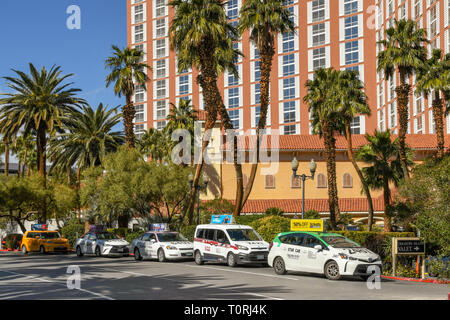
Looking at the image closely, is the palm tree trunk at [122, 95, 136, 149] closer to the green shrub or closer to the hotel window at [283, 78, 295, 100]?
the green shrub

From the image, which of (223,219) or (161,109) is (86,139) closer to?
(223,219)

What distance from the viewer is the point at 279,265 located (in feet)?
64.9

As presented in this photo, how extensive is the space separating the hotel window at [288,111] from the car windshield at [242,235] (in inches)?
2779

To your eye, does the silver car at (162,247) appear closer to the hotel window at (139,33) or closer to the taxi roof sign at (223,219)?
the taxi roof sign at (223,219)

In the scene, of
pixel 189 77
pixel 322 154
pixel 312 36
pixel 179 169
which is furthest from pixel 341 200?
pixel 189 77

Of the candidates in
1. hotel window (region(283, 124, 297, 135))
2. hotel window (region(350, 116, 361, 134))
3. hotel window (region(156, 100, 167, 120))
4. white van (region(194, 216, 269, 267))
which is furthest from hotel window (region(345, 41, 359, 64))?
white van (region(194, 216, 269, 267))

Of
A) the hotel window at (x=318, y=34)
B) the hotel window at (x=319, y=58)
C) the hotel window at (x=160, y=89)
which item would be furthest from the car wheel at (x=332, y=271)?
the hotel window at (x=160, y=89)

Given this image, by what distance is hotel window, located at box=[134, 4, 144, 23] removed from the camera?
116000 millimetres

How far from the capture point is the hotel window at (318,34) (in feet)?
297

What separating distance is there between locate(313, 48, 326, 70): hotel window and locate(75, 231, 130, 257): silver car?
6460cm

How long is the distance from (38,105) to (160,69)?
224ft

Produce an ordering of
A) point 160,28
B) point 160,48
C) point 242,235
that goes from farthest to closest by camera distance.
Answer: point 160,28, point 160,48, point 242,235

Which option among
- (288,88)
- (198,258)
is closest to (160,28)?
(288,88)
